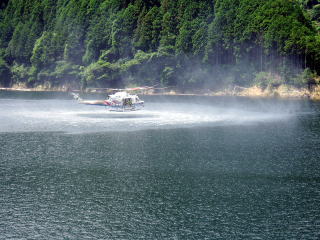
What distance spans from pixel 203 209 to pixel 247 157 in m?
20.5

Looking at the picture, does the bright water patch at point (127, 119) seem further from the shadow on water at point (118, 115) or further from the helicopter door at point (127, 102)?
the helicopter door at point (127, 102)

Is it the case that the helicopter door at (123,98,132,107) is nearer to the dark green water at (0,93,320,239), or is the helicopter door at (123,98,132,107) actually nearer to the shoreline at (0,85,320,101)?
the dark green water at (0,93,320,239)

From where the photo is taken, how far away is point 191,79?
189 metres

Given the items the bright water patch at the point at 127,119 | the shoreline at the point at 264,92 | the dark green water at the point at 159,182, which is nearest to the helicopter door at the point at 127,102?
the bright water patch at the point at 127,119

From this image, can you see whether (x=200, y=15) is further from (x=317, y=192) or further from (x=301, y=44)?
(x=317, y=192)

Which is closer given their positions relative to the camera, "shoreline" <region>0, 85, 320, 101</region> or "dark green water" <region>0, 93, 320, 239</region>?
"dark green water" <region>0, 93, 320, 239</region>

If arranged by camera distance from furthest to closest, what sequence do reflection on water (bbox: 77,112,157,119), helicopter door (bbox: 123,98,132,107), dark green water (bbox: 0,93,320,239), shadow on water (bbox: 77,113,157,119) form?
helicopter door (bbox: 123,98,132,107) < reflection on water (bbox: 77,112,157,119) < shadow on water (bbox: 77,113,157,119) < dark green water (bbox: 0,93,320,239)

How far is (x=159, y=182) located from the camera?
142 feet

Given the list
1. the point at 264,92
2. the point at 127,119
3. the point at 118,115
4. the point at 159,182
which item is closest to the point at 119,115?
the point at 118,115

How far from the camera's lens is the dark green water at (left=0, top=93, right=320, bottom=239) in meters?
32.1

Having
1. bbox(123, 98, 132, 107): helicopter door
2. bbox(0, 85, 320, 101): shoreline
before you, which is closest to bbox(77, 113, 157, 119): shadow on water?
bbox(123, 98, 132, 107): helicopter door

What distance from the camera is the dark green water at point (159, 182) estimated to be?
32.1 m

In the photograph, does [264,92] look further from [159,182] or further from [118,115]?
[159,182]

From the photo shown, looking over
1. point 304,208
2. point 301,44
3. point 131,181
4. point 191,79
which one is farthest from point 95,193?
point 191,79
